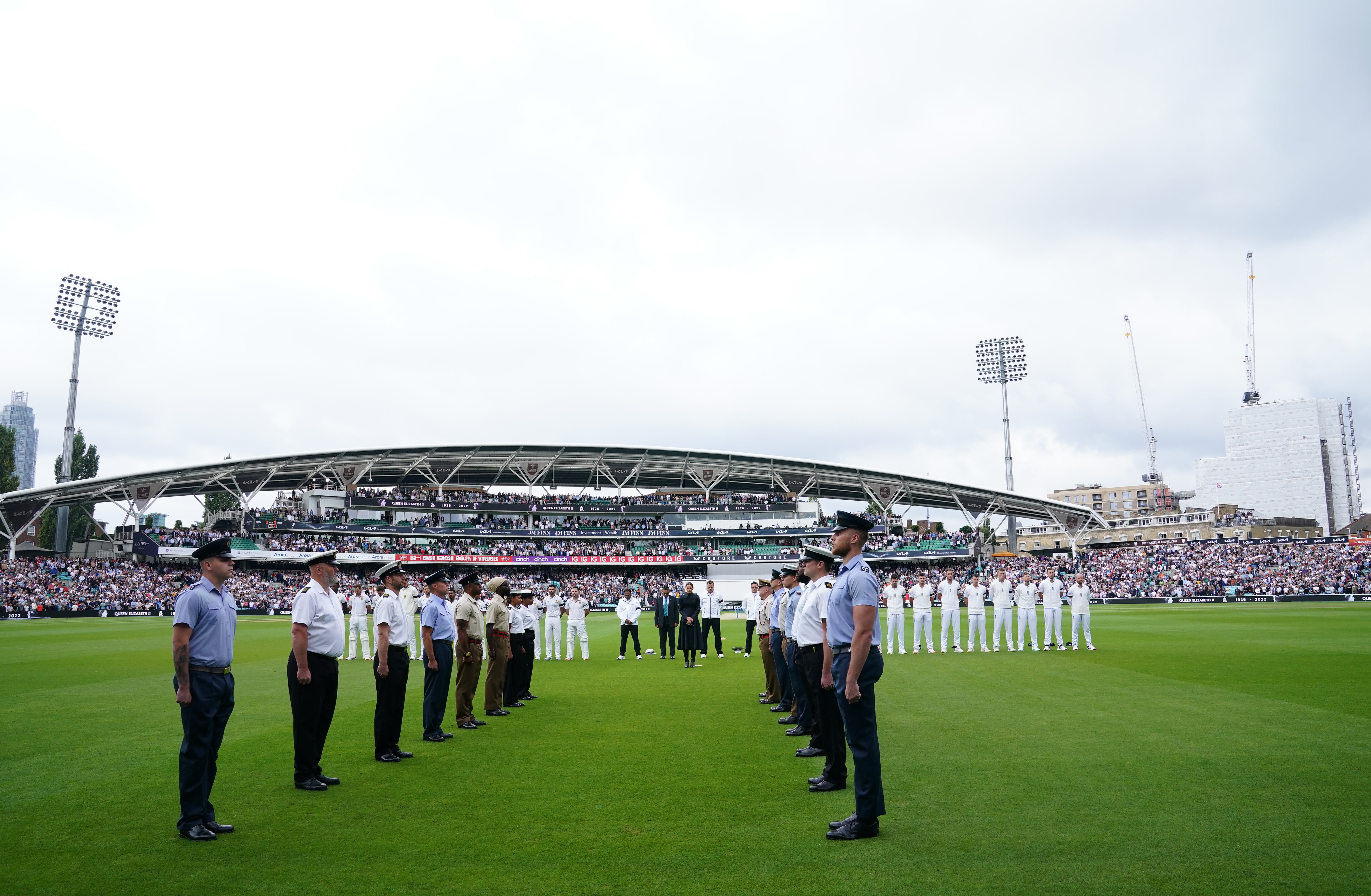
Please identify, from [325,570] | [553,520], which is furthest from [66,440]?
[325,570]

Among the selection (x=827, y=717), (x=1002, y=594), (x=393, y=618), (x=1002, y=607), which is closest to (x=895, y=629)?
(x=1002, y=594)

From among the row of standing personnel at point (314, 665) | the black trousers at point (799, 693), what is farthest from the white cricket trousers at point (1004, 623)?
the row of standing personnel at point (314, 665)

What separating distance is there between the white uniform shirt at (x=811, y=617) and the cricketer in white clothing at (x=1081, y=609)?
46.1 feet

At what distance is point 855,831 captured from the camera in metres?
5.59

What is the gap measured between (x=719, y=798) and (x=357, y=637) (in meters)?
17.8

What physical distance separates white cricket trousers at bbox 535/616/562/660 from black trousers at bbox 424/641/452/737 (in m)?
10.9

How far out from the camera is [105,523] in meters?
67.2

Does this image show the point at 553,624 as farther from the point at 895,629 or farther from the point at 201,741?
the point at 201,741

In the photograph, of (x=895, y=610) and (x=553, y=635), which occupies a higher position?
(x=895, y=610)

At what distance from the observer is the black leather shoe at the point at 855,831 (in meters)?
5.58

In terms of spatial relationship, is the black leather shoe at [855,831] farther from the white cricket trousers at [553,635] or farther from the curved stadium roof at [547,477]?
the curved stadium roof at [547,477]

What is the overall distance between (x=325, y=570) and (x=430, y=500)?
61950 mm

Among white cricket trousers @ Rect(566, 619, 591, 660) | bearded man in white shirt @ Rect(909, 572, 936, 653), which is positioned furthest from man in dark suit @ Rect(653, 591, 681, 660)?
bearded man in white shirt @ Rect(909, 572, 936, 653)

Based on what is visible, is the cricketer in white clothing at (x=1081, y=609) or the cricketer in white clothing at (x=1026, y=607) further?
the cricketer in white clothing at (x=1026, y=607)
